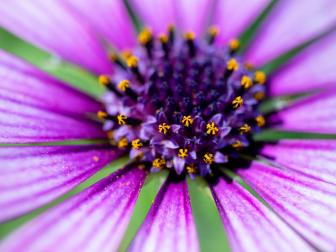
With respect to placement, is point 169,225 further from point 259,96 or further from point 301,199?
point 259,96

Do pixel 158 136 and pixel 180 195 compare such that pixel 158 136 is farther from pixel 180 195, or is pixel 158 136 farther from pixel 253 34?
pixel 253 34

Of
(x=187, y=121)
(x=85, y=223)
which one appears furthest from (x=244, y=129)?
(x=85, y=223)

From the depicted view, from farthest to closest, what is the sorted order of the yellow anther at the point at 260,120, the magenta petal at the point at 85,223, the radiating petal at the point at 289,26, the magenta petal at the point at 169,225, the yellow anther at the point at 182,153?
1. the radiating petal at the point at 289,26
2. the yellow anther at the point at 260,120
3. the yellow anther at the point at 182,153
4. the magenta petal at the point at 169,225
5. the magenta petal at the point at 85,223

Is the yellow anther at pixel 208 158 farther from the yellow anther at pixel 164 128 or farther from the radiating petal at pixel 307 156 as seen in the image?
the radiating petal at pixel 307 156

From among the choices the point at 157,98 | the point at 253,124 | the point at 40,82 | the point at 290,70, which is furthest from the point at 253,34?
the point at 40,82

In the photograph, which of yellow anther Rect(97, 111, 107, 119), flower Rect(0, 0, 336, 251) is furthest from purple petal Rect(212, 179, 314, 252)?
yellow anther Rect(97, 111, 107, 119)

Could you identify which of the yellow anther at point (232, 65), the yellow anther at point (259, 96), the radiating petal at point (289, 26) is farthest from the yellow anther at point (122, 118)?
the radiating petal at point (289, 26)
